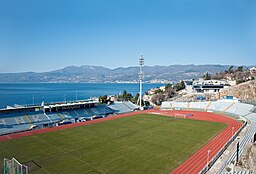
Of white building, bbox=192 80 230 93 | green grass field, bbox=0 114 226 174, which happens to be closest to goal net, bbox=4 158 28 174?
green grass field, bbox=0 114 226 174

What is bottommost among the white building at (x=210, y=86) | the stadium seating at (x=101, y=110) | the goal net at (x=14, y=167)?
the stadium seating at (x=101, y=110)

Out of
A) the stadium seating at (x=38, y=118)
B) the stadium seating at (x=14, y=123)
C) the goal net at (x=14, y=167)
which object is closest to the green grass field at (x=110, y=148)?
the goal net at (x=14, y=167)

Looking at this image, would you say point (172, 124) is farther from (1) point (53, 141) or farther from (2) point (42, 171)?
(2) point (42, 171)

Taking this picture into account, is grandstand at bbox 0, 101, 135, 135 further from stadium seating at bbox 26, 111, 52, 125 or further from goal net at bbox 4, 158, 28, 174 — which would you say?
Result: goal net at bbox 4, 158, 28, 174

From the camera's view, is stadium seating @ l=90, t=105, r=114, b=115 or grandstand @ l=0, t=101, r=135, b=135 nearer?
grandstand @ l=0, t=101, r=135, b=135

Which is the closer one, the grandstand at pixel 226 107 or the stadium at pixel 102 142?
the stadium at pixel 102 142

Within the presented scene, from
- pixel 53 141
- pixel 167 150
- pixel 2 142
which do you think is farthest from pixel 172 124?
pixel 2 142

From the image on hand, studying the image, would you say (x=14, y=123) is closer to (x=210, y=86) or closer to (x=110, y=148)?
(x=110, y=148)

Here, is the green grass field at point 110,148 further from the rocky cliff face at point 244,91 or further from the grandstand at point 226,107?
the rocky cliff face at point 244,91

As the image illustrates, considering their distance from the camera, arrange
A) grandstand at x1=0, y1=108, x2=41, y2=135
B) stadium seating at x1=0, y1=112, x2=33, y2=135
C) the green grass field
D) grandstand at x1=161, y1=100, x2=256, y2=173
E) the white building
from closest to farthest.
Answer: the green grass field → stadium seating at x1=0, y1=112, x2=33, y2=135 → grandstand at x1=0, y1=108, x2=41, y2=135 → grandstand at x1=161, y1=100, x2=256, y2=173 → the white building

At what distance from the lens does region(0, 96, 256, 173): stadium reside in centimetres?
1664

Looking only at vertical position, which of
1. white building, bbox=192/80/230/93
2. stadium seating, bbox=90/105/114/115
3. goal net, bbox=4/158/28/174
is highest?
white building, bbox=192/80/230/93

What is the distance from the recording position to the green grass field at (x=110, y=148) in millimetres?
16547

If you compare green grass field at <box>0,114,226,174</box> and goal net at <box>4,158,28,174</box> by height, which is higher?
goal net at <box>4,158,28,174</box>
